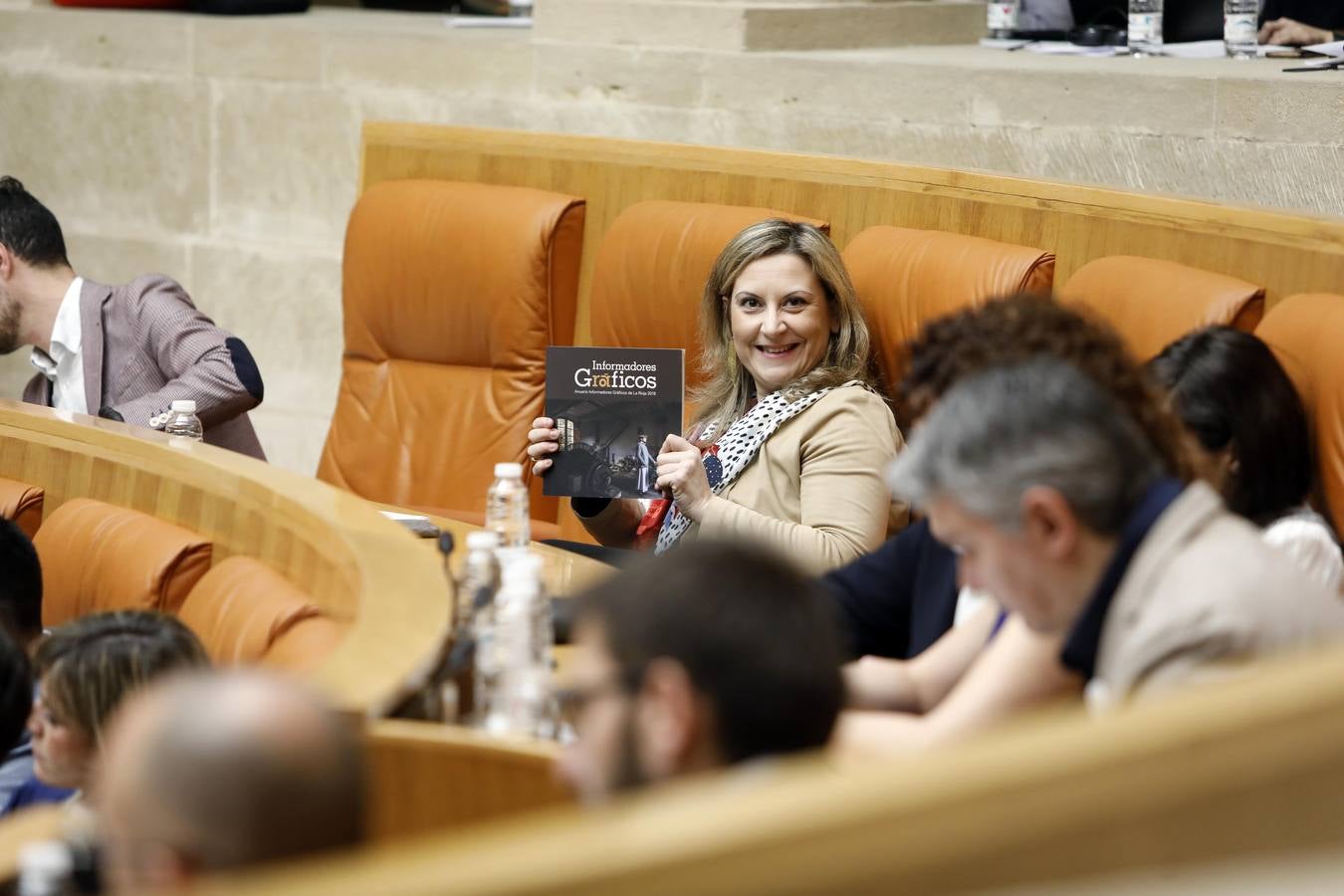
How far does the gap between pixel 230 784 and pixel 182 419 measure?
259cm

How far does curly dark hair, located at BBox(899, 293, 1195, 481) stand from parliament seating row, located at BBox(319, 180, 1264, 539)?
1.45 meters

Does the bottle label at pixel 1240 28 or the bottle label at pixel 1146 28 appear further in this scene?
the bottle label at pixel 1146 28

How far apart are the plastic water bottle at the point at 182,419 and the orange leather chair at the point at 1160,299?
5.46 feet

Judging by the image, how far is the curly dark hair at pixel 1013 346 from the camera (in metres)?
1.88

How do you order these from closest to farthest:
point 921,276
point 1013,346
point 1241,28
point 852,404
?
point 1013,346
point 852,404
point 921,276
point 1241,28

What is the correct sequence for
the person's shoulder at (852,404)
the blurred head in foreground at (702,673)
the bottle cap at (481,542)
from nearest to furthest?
the blurred head in foreground at (702,673), the bottle cap at (481,542), the person's shoulder at (852,404)

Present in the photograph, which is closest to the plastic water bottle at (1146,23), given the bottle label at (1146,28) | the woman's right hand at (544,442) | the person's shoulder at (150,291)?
the bottle label at (1146,28)

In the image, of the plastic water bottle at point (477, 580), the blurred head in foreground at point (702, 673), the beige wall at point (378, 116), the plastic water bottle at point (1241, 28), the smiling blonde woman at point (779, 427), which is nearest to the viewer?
the blurred head in foreground at point (702, 673)

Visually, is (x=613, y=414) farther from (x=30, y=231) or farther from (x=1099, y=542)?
(x=1099, y=542)

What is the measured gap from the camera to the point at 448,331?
4.38m

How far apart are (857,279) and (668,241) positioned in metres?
0.52

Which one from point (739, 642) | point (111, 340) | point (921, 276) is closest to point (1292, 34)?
point (921, 276)

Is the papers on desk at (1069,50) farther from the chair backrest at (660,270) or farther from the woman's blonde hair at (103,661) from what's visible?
the woman's blonde hair at (103,661)

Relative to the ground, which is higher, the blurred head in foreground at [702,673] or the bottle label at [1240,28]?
the bottle label at [1240,28]
